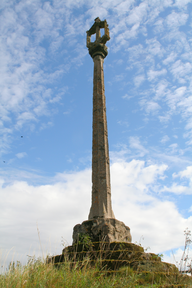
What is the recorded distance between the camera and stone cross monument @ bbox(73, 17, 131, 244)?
6.68 meters

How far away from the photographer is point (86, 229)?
22.3 feet

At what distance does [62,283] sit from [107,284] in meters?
0.70

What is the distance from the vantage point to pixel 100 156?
8227 millimetres

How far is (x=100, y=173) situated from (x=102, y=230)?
2.01m

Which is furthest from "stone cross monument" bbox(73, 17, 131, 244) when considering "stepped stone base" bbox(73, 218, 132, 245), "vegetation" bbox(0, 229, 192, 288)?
"vegetation" bbox(0, 229, 192, 288)

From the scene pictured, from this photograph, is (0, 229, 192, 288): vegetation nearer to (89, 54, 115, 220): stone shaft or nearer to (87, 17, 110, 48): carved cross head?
(89, 54, 115, 220): stone shaft

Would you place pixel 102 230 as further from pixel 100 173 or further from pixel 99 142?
pixel 99 142

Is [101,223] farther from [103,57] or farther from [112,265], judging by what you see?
[103,57]

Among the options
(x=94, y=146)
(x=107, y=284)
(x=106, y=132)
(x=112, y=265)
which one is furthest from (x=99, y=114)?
(x=107, y=284)

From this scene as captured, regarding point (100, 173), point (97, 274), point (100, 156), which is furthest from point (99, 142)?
point (97, 274)

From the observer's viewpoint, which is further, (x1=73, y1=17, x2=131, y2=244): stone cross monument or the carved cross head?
the carved cross head

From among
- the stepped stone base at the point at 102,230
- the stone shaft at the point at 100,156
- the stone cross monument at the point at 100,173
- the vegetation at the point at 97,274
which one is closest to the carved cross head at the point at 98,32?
the stone cross monument at the point at 100,173

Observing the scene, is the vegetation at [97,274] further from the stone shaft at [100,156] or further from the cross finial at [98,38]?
the cross finial at [98,38]

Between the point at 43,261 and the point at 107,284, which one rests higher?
the point at 43,261
